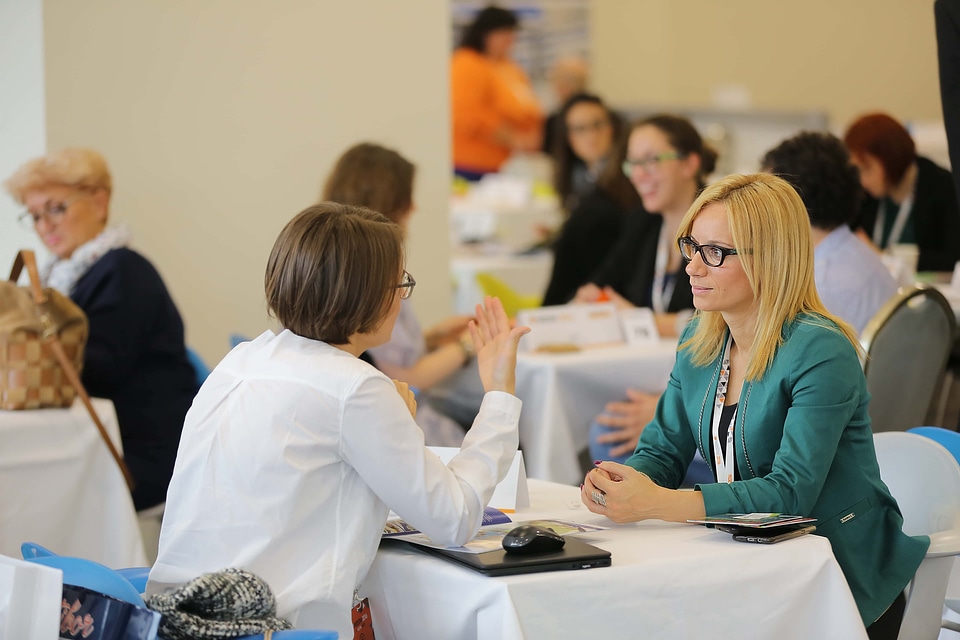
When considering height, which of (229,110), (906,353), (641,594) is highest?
(229,110)

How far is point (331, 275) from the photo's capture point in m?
1.67

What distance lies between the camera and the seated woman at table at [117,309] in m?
3.08

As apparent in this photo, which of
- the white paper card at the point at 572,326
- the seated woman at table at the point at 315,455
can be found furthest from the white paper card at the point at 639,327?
the seated woman at table at the point at 315,455

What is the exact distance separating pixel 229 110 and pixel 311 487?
260 centimetres

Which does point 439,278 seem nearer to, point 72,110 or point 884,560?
point 72,110

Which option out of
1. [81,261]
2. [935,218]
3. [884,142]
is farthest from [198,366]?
[935,218]

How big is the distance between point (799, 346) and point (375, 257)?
738 millimetres

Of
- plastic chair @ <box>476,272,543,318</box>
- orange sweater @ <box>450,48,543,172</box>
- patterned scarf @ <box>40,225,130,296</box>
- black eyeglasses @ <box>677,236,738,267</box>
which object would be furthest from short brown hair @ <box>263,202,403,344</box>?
orange sweater @ <box>450,48,543,172</box>

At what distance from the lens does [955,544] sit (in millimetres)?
1932

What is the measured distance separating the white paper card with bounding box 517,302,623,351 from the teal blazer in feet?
5.70

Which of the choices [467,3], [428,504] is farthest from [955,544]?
[467,3]

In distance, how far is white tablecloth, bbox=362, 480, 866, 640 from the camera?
1.52 m

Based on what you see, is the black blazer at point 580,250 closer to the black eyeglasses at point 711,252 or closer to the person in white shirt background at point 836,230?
the person in white shirt background at point 836,230

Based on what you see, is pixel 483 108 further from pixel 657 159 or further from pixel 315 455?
pixel 315 455
